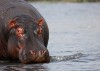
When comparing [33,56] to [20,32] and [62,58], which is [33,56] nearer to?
[20,32]

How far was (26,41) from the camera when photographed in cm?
823

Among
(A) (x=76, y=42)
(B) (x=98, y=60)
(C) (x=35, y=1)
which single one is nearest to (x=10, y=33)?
(B) (x=98, y=60)

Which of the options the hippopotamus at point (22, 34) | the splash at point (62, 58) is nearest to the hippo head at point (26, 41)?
the hippopotamus at point (22, 34)

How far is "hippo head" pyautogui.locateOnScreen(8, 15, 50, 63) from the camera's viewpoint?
8062mm

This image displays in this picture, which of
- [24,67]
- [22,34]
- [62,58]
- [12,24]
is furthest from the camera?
[62,58]

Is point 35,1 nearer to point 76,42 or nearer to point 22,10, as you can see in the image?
point 76,42

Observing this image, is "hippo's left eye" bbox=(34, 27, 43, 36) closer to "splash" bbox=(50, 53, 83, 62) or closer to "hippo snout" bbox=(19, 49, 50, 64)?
"hippo snout" bbox=(19, 49, 50, 64)

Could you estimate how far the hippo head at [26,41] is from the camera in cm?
806

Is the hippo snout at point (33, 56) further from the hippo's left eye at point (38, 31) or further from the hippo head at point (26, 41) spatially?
the hippo's left eye at point (38, 31)

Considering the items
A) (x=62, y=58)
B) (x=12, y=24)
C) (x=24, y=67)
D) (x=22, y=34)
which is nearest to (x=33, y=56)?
(x=24, y=67)

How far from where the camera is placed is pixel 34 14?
9.22 meters

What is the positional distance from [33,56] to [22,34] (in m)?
0.57

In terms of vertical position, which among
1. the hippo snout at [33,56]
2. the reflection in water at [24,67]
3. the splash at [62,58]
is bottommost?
the reflection in water at [24,67]

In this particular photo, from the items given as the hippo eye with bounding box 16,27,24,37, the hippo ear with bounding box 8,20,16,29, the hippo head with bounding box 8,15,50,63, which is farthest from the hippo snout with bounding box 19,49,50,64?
the hippo ear with bounding box 8,20,16,29
